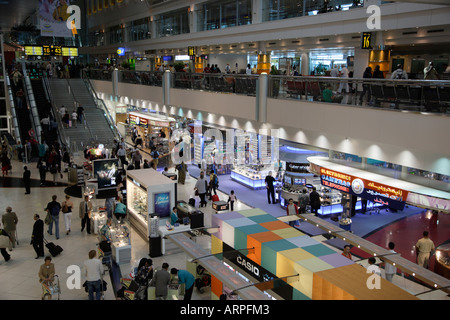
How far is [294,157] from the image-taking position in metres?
18.1

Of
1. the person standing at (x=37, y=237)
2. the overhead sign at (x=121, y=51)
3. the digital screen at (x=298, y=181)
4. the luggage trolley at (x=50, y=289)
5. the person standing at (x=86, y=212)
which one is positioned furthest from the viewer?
the overhead sign at (x=121, y=51)

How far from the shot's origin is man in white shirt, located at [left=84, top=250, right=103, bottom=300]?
9.20 m

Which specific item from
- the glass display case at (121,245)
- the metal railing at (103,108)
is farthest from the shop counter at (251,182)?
the metal railing at (103,108)

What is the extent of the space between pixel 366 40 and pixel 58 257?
1359 cm

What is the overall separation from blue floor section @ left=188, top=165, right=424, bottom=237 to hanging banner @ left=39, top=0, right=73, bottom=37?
14570mm

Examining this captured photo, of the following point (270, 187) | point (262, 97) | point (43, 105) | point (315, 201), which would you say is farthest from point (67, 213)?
point (43, 105)

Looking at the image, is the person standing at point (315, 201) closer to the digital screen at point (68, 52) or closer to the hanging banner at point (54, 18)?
the hanging banner at point (54, 18)

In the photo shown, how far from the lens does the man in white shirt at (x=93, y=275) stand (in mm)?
9195

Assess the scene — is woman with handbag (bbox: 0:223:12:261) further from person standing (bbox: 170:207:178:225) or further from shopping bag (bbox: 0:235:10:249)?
person standing (bbox: 170:207:178:225)

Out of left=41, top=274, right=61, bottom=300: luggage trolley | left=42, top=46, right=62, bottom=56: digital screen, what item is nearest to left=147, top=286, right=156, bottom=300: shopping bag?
left=41, top=274, right=61, bottom=300: luggage trolley

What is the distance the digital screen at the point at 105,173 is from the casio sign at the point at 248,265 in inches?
428

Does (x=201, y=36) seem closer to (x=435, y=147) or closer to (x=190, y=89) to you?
(x=190, y=89)

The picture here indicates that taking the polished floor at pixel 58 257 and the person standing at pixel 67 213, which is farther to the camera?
the person standing at pixel 67 213
